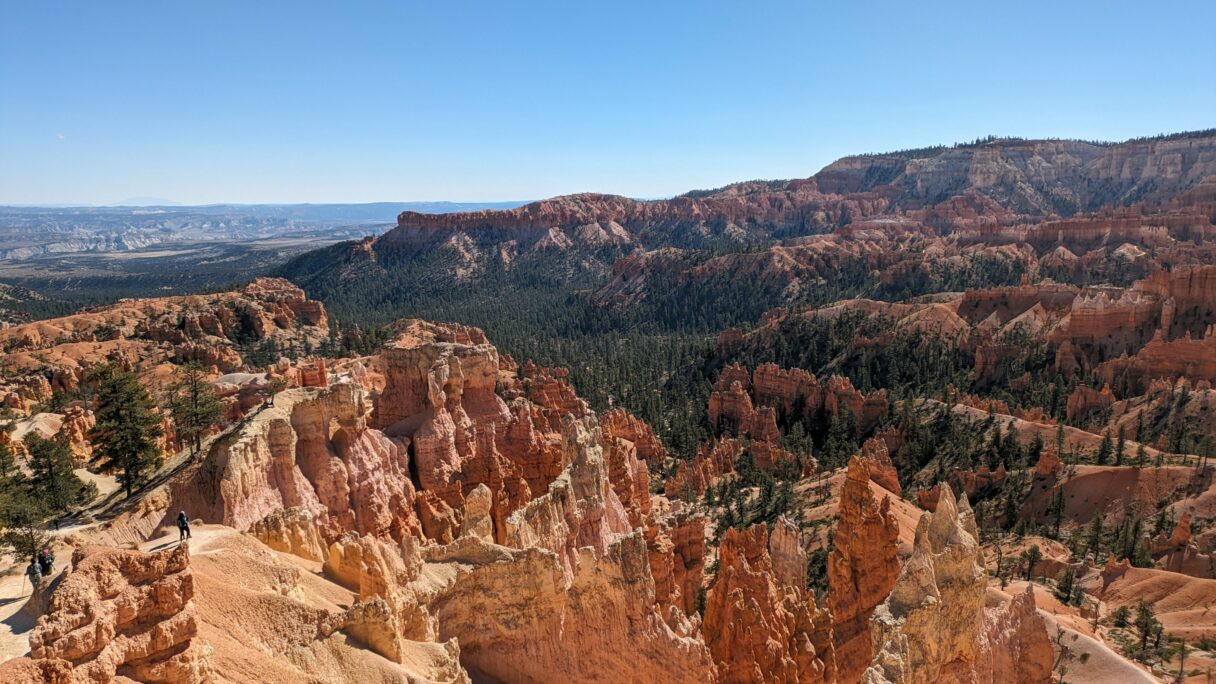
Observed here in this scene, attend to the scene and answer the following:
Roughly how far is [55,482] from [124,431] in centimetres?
232

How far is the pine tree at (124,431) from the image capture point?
2345 centimetres

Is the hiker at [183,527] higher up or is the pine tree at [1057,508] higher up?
the hiker at [183,527]

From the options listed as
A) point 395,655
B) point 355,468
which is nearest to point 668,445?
point 355,468

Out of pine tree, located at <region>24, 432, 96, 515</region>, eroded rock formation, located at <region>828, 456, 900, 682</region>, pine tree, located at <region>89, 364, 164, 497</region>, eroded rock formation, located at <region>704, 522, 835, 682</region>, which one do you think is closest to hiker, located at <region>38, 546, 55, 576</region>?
pine tree, located at <region>24, 432, 96, 515</region>

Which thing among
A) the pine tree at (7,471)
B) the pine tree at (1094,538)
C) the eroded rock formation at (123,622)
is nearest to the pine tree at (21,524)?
the pine tree at (7,471)

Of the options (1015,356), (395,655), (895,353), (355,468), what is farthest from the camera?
(895,353)

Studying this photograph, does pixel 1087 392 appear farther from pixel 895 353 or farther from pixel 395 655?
pixel 395 655

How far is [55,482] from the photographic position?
22391 millimetres

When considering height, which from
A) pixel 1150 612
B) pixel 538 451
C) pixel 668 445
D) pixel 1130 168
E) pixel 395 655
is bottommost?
pixel 668 445

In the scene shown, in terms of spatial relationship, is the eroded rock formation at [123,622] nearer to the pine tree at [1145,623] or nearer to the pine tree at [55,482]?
the pine tree at [55,482]

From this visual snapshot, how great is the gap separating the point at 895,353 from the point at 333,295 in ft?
422

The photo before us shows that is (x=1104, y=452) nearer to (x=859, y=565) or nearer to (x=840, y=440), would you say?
(x=840, y=440)

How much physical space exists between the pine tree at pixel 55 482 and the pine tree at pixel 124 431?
0.92m

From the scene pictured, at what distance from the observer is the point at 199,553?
12.2 meters
